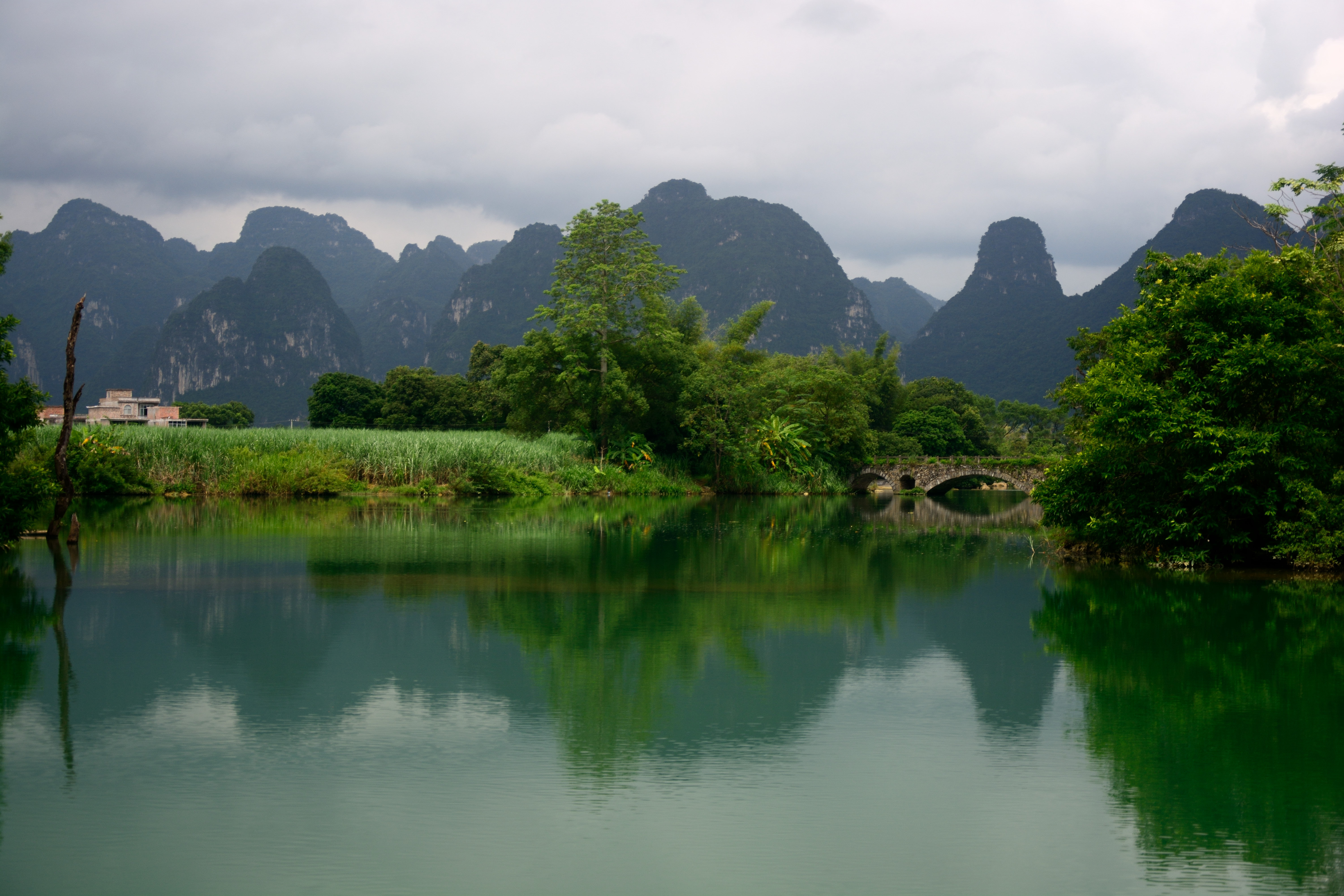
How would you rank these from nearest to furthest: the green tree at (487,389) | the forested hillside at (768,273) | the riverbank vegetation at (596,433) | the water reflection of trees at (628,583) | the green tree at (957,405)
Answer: the water reflection of trees at (628,583)
the riverbank vegetation at (596,433)
the green tree at (487,389)
the green tree at (957,405)
the forested hillside at (768,273)

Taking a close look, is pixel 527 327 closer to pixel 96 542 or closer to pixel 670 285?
pixel 670 285

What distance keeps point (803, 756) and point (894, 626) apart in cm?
545

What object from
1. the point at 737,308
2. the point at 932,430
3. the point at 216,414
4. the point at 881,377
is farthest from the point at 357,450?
the point at 737,308

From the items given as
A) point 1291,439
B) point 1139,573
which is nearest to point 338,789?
point 1139,573

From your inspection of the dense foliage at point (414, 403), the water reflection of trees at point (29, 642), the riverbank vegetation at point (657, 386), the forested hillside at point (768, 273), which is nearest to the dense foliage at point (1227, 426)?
the water reflection of trees at point (29, 642)

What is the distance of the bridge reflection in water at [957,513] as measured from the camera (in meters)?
30.5

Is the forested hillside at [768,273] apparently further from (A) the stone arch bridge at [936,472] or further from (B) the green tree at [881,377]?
(A) the stone arch bridge at [936,472]

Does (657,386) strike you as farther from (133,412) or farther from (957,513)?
(133,412)

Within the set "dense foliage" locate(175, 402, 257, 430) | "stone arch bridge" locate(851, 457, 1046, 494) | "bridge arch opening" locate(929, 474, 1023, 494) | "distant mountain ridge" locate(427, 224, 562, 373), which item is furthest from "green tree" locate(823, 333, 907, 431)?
"distant mountain ridge" locate(427, 224, 562, 373)

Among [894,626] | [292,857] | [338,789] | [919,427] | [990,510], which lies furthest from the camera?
[919,427]

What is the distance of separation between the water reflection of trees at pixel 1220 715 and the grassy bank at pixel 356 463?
988 inches

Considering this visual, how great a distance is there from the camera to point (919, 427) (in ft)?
239

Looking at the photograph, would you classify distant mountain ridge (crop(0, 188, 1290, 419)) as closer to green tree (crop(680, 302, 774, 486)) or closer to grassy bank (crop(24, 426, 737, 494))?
green tree (crop(680, 302, 774, 486))

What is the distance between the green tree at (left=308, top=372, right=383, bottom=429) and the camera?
252 feet
